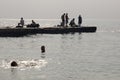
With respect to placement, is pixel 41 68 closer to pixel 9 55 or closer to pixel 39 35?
pixel 9 55

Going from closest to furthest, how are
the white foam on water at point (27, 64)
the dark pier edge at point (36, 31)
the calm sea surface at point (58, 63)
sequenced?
1. the calm sea surface at point (58, 63)
2. the white foam on water at point (27, 64)
3. the dark pier edge at point (36, 31)

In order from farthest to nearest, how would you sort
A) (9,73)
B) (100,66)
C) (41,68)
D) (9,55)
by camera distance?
(9,55), (100,66), (41,68), (9,73)

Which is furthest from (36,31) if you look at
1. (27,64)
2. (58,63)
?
(27,64)

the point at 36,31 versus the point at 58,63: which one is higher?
the point at 36,31

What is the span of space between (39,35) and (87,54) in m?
23.3

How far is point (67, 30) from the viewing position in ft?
221

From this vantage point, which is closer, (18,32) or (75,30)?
(18,32)

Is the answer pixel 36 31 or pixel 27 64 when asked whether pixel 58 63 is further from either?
pixel 36 31

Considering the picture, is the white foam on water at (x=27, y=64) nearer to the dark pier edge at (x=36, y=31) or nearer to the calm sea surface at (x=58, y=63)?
the calm sea surface at (x=58, y=63)

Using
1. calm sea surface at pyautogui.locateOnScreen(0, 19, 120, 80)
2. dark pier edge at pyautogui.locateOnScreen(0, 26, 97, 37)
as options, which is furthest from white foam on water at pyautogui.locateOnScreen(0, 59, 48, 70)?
dark pier edge at pyautogui.locateOnScreen(0, 26, 97, 37)

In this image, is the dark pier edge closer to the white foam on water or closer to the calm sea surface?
the calm sea surface

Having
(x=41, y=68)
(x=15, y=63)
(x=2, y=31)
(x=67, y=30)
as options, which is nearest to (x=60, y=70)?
(x=41, y=68)

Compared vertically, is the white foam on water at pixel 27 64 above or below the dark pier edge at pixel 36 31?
below

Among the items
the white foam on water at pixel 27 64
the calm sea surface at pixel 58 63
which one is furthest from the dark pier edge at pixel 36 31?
the white foam on water at pixel 27 64
